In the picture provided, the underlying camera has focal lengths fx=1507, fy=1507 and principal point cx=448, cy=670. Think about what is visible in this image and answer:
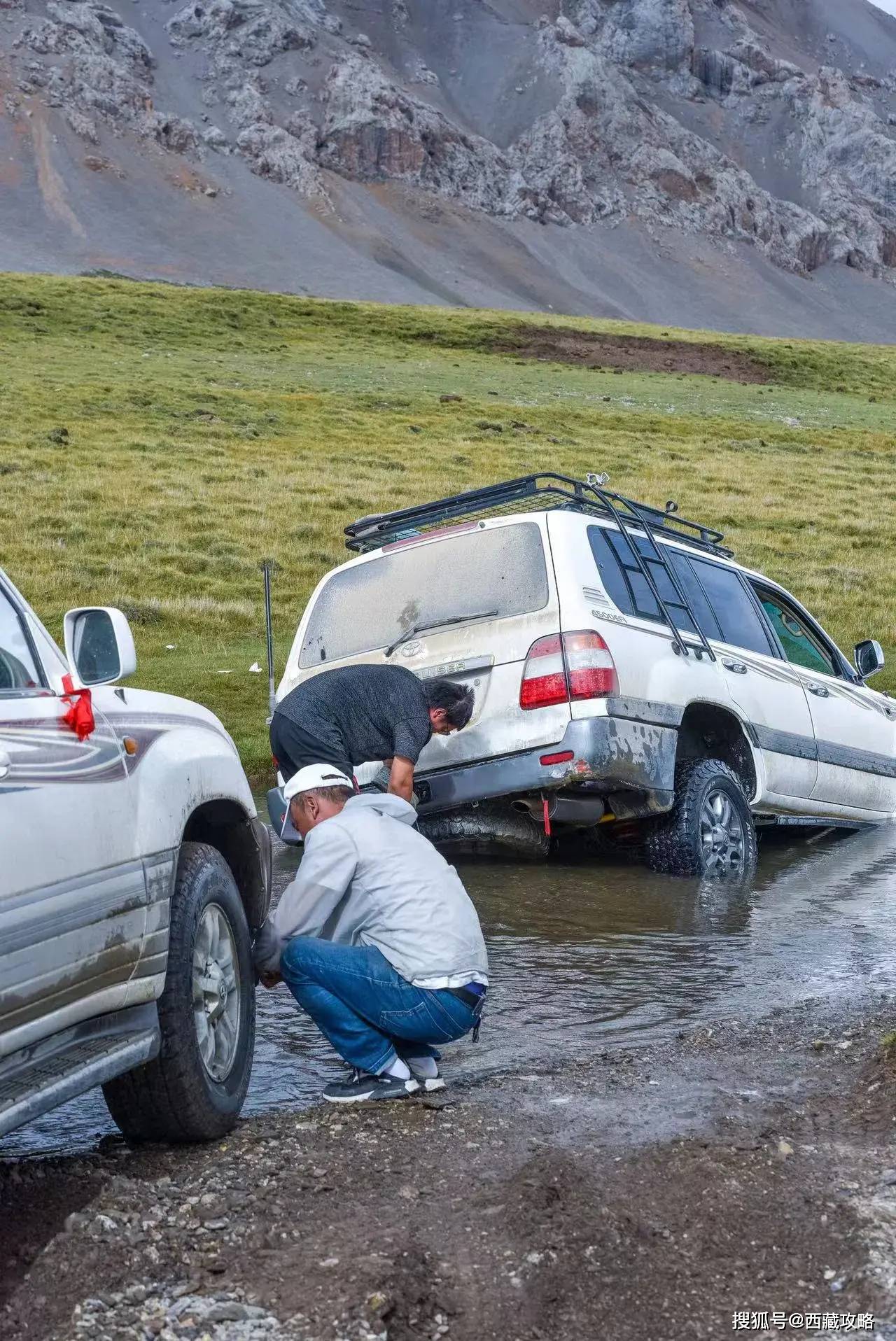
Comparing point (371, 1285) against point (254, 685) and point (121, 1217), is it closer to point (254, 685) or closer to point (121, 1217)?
point (121, 1217)

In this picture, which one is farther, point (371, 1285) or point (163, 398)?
point (163, 398)

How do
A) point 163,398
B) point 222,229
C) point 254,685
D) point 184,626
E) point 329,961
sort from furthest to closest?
1. point 222,229
2. point 163,398
3. point 184,626
4. point 254,685
5. point 329,961

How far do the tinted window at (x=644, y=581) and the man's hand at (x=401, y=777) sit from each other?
1580mm

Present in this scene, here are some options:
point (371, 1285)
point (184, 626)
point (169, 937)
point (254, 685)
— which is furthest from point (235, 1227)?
point (184, 626)

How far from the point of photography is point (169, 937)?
3984 millimetres

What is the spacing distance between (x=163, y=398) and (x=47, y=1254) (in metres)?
45.7

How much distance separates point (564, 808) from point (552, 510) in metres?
1.59

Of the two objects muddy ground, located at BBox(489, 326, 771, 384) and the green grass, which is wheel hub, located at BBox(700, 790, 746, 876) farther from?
muddy ground, located at BBox(489, 326, 771, 384)

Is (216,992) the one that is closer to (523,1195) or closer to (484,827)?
(523,1195)

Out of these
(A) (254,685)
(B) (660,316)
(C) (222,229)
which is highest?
(C) (222,229)

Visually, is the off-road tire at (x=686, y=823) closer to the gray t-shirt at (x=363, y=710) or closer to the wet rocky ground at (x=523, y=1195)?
the gray t-shirt at (x=363, y=710)

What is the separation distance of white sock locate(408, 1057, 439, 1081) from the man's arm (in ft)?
1.70

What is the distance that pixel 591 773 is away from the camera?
7.41 meters

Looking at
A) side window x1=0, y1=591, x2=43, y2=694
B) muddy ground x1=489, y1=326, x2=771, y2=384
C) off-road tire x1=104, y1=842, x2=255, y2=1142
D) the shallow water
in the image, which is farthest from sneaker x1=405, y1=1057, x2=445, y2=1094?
muddy ground x1=489, y1=326, x2=771, y2=384
